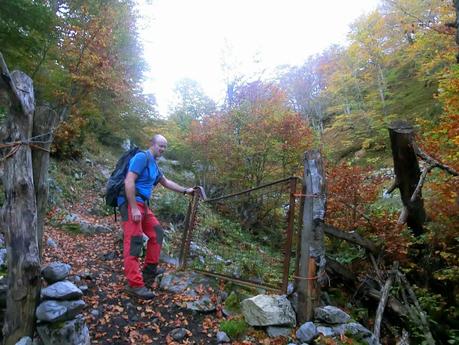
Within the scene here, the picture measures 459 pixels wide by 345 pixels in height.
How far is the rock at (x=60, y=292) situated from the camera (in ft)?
10.8

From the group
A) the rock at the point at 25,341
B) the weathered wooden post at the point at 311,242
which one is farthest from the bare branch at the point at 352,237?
the rock at the point at 25,341

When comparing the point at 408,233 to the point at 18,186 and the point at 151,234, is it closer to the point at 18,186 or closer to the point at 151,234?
the point at 151,234

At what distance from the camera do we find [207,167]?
12.8 metres

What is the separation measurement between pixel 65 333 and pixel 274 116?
8850 mm

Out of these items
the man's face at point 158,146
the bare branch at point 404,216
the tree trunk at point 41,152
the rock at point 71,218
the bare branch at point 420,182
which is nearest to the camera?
the tree trunk at point 41,152

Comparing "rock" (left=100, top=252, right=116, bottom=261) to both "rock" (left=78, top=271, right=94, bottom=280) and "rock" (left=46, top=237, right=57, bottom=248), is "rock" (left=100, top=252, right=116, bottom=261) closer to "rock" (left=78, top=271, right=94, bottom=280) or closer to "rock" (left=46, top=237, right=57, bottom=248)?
"rock" (left=46, top=237, right=57, bottom=248)

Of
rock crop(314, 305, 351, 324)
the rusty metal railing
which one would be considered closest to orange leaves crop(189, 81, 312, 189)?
the rusty metal railing

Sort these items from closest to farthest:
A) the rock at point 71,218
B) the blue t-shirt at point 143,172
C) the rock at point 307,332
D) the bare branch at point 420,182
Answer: the rock at point 307,332, the blue t-shirt at point 143,172, the bare branch at point 420,182, the rock at point 71,218

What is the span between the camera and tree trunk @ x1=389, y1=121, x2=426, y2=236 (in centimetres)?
546

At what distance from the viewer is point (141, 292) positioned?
14.0 feet

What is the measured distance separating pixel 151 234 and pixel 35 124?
1.95 meters

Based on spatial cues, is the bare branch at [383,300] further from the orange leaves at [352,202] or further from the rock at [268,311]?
the rock at [268,311]

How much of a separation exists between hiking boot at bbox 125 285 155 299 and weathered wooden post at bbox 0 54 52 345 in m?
1.24

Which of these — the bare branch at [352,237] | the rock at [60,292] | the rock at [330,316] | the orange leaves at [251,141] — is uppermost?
the orange leaves at [251,141]
